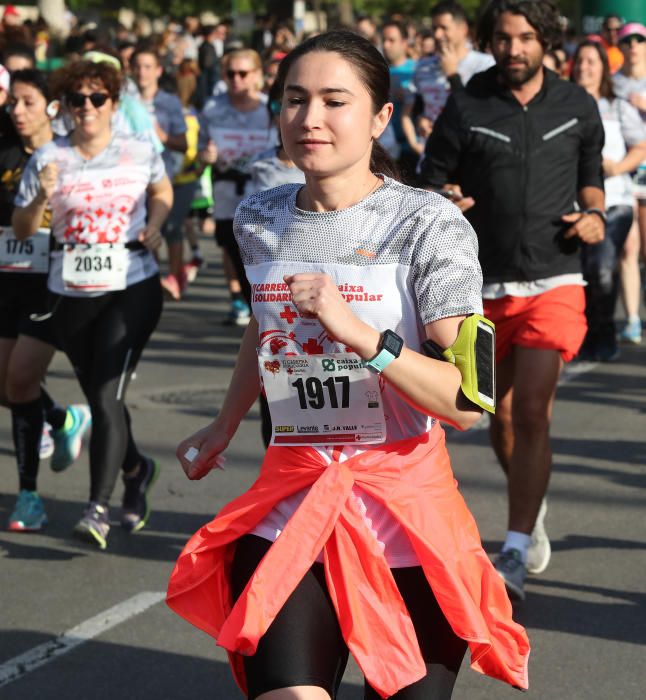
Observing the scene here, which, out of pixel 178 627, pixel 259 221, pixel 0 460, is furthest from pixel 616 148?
pixel 259 221

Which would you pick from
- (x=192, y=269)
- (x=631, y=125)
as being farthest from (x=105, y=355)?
(x=192, y=269)

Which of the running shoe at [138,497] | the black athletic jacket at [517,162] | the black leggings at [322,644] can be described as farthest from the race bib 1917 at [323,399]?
the running shoe at [138,497]

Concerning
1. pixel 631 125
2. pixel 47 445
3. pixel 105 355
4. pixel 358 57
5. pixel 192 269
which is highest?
pixel 358 57

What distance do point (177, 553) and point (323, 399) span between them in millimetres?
3039

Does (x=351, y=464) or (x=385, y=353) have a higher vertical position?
(x=385, y=353)

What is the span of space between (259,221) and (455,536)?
820mm

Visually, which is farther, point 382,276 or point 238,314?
point 238,314

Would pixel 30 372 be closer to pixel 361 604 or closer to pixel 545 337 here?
pixel 545 337

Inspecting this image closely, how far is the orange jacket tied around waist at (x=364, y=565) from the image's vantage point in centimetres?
299

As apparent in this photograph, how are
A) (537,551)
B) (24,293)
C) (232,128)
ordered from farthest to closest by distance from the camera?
1. (232,128)
2. (24,293)
3. (537,551)

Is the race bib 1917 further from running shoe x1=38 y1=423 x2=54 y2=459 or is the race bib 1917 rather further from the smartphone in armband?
running shoe x1=38 y1=423 x2=54 y2=459

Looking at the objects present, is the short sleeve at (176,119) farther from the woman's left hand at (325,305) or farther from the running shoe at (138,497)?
the woman's left hand at (325,305)

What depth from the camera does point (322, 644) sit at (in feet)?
9.89

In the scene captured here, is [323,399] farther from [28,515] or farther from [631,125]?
[631,125]
